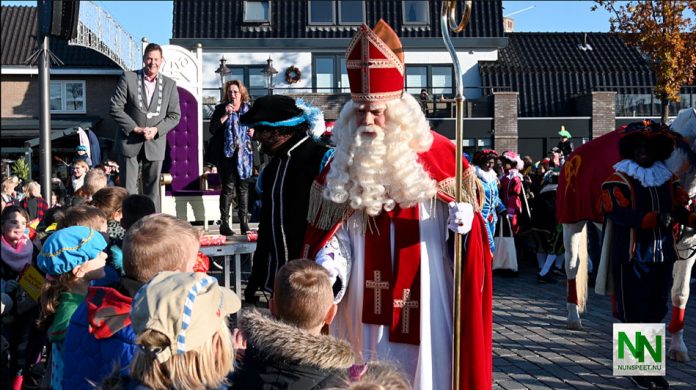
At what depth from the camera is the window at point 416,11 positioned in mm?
34625

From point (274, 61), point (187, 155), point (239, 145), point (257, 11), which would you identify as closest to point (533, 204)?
point (187, 155)

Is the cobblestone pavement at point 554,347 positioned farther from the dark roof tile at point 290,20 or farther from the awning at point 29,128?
the dark roof tile at point 290,20

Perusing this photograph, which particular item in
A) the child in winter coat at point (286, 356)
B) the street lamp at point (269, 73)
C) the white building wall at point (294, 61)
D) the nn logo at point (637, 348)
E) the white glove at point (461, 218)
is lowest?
the nn logo at point (637, 348)

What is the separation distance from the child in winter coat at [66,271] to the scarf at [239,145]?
14.4 ft

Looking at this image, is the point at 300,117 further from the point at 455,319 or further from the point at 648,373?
the point at 648,373

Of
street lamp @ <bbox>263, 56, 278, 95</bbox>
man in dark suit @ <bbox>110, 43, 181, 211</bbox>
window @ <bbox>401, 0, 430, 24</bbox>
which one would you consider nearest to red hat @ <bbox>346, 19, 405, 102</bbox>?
man in dark suit @ <bbox>110, 43, 181, 211</bbox>

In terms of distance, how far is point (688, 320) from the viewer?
926 centimetres

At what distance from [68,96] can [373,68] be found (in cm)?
2921

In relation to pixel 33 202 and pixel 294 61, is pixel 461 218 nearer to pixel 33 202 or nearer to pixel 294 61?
pixel 33 202

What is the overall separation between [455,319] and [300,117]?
178 centimetres

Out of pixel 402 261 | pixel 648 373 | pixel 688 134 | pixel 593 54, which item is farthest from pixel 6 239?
pixel 593 54

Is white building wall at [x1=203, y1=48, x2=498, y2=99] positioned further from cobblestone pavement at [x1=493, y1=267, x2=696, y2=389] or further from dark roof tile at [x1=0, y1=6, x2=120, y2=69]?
cobblestone pavement at [x1=493, y1=267, x2=696, y2=389]

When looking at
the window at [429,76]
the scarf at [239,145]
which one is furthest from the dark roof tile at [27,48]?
the scarf at [239,145]

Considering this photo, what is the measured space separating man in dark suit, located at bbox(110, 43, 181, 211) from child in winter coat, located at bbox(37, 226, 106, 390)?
392 cm
